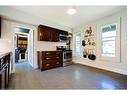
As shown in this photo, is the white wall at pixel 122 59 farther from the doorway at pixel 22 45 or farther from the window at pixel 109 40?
the doorway at pixel 22 45

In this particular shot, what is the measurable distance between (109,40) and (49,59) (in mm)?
2863

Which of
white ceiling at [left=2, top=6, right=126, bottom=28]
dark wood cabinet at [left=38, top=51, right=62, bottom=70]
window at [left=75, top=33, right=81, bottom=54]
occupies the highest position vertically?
white ceiling at [left=2, top=6, right=126, bottom=28]

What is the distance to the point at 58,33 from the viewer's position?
5238 mm

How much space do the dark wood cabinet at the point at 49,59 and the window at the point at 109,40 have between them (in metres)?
2.19

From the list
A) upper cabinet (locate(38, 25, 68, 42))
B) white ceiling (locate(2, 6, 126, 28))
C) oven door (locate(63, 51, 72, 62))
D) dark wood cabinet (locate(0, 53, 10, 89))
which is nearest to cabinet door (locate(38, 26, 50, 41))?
upper cabinet (locate(38, 25, 68, 42))

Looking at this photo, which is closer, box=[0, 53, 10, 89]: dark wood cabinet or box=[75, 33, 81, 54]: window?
box=[0, 53, 10, 89]: dark wood cabinet

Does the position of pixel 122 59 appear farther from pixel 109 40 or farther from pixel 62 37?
pixel 62 37

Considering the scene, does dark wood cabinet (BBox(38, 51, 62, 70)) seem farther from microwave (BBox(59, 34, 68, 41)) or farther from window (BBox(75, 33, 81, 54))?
window (BBox(75, 33, 81, 54))

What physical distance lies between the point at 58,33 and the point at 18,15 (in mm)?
2190

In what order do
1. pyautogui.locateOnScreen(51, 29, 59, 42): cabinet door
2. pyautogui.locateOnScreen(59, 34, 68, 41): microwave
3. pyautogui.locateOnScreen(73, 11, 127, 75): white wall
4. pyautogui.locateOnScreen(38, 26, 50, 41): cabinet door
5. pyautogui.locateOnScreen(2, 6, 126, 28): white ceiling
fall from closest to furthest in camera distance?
pyautogui.locateOnScreen(2, 6, 126, 28): white ceiling
pyautogui.locateOnScreen(73, 11, 127, 75): white wall
pyautogui.locateOnScreen(38, 26, 50, 41): cabinet door
pyautogui.locateOnScreen(51, 29, 59, 42): cabinet door
pyautogui.locateOnScreen(59, 34, 68, 41): microwave

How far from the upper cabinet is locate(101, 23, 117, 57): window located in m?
2.34

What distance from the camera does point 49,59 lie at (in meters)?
4.35

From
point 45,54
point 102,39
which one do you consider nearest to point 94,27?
point 102,39

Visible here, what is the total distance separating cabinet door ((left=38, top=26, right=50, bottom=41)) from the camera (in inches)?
172
